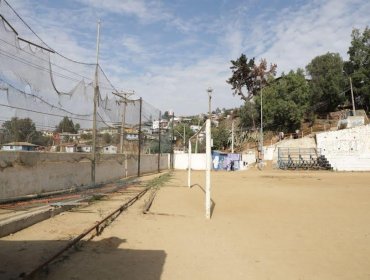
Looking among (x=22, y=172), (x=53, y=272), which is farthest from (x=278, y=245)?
(x=22, y=172)

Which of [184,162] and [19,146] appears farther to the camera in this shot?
[184,162]

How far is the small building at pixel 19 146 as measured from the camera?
11.9 meters

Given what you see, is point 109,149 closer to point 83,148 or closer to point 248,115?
point 83,148

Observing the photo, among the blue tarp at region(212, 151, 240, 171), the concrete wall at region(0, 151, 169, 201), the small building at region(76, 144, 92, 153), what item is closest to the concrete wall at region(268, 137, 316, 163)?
the blue tarp at region(212, 151, 240, 171)

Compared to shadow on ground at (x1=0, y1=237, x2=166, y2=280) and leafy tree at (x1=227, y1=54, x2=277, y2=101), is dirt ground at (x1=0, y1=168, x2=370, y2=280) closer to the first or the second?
shadow on ground at (x1=0, y1=237, x2=166, y2=280)

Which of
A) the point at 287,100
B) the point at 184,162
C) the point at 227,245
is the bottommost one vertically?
the point at 227,245

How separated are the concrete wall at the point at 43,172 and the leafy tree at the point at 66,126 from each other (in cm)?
101

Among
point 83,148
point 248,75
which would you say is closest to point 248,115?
point 248,75

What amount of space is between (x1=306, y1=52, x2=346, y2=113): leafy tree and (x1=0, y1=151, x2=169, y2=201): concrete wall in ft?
140

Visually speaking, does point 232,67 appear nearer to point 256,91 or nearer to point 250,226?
point 256,91

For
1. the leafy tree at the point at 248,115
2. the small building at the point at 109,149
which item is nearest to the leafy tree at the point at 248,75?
the leafy tree at the point at 248,115

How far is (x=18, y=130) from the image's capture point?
12062 mm

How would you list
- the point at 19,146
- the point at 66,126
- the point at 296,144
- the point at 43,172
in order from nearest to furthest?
1. the point at 19,146
2. the point at 43,172
3. the point at 66,126
4. the point at 296,144

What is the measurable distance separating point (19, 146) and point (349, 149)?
37.6 m
